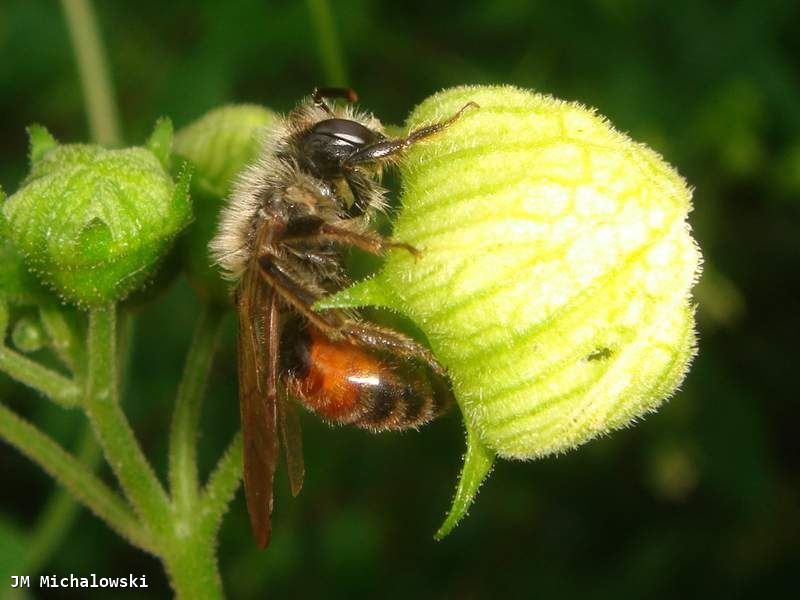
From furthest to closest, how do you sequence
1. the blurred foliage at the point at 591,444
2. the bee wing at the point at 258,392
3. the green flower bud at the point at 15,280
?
the blurred foliage at the point at 591,444 < the green flower bud at the point at 15,280 < the bee wing at the point at 258,392

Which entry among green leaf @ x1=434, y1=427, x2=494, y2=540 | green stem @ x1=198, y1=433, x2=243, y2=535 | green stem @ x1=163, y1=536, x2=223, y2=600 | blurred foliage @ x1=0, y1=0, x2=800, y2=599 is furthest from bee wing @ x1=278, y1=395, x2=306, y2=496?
blurred foliage @ x1=0, y1=0, x2=800, y2=599

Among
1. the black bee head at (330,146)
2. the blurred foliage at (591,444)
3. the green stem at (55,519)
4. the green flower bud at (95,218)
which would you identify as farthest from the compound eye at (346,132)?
the blurred foliage at (591,444)

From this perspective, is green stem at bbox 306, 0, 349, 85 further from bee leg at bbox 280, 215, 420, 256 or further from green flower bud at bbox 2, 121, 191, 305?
bee leg at bbox 280, 215, 420, 256

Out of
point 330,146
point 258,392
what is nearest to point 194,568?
point 258,392

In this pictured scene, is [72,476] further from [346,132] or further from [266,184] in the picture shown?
[346,132]

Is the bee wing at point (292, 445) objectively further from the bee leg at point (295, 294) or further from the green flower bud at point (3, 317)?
the green flower bud at point (3, 317)
